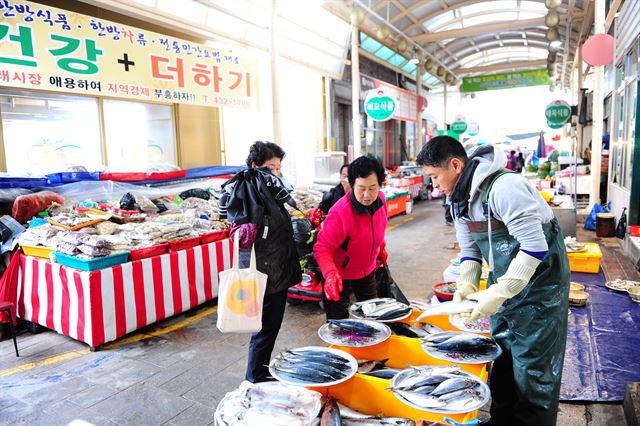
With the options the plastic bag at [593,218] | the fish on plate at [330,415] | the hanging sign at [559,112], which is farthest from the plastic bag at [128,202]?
the hanging sign at [559,112]

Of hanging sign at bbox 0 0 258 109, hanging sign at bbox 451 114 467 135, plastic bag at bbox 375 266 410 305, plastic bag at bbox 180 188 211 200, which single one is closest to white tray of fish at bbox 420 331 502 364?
plastic bag at bbox 375 266 410 305

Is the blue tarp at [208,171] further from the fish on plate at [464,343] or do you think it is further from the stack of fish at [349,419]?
the stack of fish at [349,419]

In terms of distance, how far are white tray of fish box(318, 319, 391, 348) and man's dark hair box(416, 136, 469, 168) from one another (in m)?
1.04

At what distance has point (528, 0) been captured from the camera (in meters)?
15.0

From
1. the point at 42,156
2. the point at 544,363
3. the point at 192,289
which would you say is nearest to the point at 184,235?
the point at 192,289

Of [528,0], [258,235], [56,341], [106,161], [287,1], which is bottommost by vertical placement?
[56,341]

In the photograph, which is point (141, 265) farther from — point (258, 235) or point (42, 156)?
point (42, 156)

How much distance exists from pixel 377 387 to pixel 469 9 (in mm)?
18408

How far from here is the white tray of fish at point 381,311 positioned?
2.77 m

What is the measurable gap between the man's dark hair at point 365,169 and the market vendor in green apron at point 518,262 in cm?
88

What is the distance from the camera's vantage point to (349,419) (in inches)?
71.4

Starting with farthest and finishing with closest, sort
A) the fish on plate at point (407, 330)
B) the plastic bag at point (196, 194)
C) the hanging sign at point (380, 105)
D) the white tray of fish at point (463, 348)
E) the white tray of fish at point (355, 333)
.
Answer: the hanging sign at point (380, 105) → the plastic bag at point (196, 194) → the fish on plate at point (407, 330) → the white tray of fish at point (355, 333) → the white tray of fish at point (463, 348)

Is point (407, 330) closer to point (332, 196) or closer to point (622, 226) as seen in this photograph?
point (332, 196)

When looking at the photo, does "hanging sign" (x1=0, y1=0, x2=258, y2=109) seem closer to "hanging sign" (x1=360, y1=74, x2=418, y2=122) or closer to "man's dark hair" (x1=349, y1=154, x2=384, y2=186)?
"man's dark hair" (x1=349, y1=154, x2=384, y2=186)
